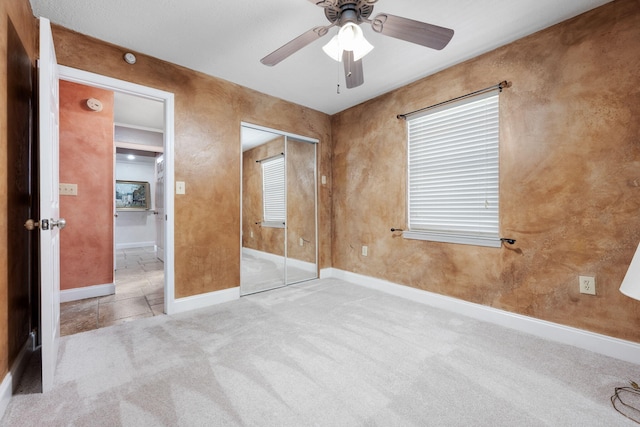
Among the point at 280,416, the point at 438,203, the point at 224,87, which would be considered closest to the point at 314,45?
the point at 224,87

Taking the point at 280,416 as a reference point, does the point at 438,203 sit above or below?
above

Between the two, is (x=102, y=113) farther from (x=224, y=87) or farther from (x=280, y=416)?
(x=280, y=416)

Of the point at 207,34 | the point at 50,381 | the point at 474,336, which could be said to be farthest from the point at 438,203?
the point at 50,381

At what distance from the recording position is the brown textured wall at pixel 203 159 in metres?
2.55

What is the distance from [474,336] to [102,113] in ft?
14.8

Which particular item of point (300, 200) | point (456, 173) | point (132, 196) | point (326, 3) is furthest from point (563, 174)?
point (132, 196)

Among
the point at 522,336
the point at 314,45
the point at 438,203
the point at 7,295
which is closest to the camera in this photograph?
the point at 7,295

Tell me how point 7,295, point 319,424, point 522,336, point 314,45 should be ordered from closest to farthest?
point 319,424 < point 7,295 < point 522,336 < point 314,45

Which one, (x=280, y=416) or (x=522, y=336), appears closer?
(x=280, y=416)

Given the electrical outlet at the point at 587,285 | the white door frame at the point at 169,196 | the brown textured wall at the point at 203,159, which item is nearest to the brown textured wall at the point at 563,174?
the electrical outlet at the point at 587,285

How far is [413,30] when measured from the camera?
4.88 feet

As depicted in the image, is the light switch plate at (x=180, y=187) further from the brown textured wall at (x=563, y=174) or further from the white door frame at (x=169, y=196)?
the brown textured wall at (x=563, y=174)

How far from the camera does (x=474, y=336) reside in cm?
214

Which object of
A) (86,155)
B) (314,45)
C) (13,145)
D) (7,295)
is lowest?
(7,295)
